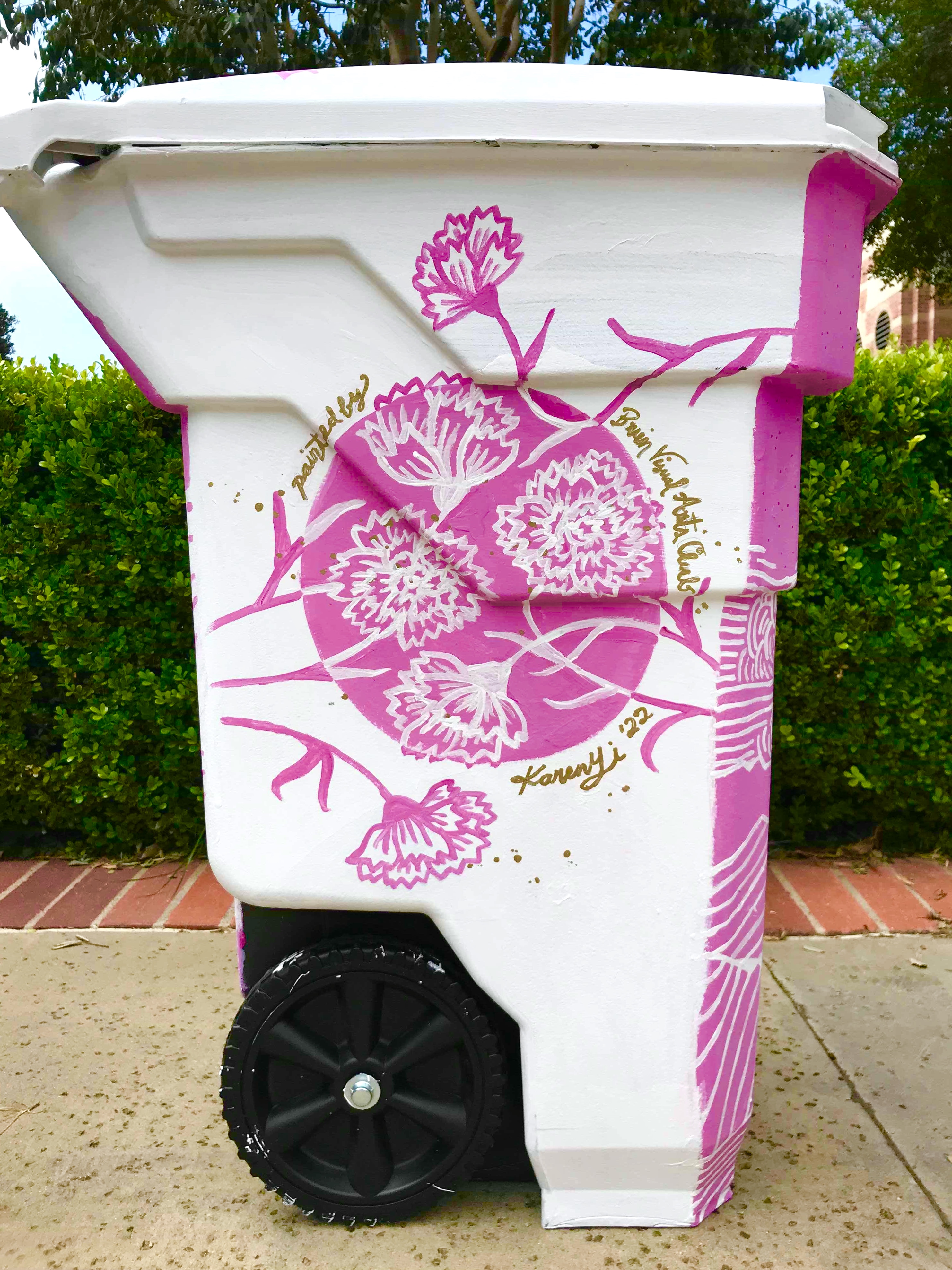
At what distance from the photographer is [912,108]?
1250cm

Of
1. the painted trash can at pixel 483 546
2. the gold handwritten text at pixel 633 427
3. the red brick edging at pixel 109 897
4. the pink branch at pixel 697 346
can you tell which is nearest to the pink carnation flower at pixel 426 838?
the painted trash can at pixel 483 546

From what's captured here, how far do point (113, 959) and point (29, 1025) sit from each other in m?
0.35

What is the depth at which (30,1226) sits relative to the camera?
1.57 m

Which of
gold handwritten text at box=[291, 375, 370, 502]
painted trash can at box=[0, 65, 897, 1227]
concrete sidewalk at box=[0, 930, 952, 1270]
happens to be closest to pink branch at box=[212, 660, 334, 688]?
painted trash can at box=[0, 65, 897, 1227]

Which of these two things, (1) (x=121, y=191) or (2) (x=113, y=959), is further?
(2) (x=113, y=959)

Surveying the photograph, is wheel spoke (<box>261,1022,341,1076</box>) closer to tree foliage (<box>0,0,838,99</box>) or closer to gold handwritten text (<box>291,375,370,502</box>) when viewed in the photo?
gold handwritten text (<box>291,375,370,502</box>)

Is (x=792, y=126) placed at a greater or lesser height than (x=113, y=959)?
greater

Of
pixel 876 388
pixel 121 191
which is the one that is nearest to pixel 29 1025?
pixel 121 191

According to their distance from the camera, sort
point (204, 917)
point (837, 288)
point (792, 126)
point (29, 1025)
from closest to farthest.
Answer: point (792, 126) → point (837, 288) → point (29, 1025) → point (204, 917)

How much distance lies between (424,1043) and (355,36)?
716cm

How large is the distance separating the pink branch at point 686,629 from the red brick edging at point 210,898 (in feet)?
5.15

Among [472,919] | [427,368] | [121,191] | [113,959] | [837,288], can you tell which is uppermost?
[121,191]

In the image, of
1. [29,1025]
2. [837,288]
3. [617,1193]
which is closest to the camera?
[837,288]

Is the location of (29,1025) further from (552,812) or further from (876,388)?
(876,388)
